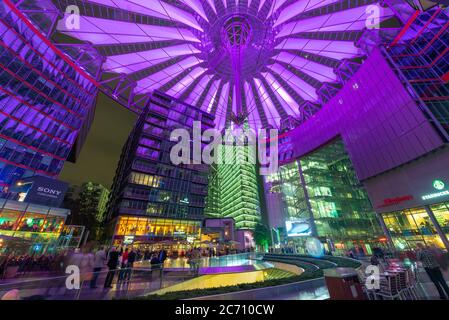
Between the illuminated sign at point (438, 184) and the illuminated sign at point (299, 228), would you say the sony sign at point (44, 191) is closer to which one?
the illuminated sign at point (299, 228)

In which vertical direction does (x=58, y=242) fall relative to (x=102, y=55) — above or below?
below

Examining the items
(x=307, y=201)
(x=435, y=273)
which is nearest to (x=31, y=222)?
(x=435, y=273)

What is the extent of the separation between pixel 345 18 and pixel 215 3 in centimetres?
1668

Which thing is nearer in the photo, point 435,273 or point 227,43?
point 435,273

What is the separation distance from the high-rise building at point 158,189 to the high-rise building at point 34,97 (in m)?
14.3

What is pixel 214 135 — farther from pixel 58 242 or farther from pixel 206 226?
pixel 58 242

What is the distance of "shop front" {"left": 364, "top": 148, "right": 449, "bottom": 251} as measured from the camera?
19828 mm

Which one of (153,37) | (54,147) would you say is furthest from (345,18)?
(54,147)

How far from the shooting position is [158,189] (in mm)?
45562

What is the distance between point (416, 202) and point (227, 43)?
32.3 metres

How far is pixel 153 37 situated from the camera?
78.5ft

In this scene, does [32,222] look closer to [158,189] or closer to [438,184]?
[158,189]

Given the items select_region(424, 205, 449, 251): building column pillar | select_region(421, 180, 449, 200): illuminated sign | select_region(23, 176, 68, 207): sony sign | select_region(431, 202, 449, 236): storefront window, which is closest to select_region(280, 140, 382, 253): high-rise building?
select_region(424, 205, 449, 251): building column pillar

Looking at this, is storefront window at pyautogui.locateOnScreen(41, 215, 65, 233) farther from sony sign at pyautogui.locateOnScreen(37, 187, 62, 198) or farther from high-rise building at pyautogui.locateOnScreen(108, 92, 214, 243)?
high-rise building at pyautogui.locateOnScreen(108, 92, 214, 243)
